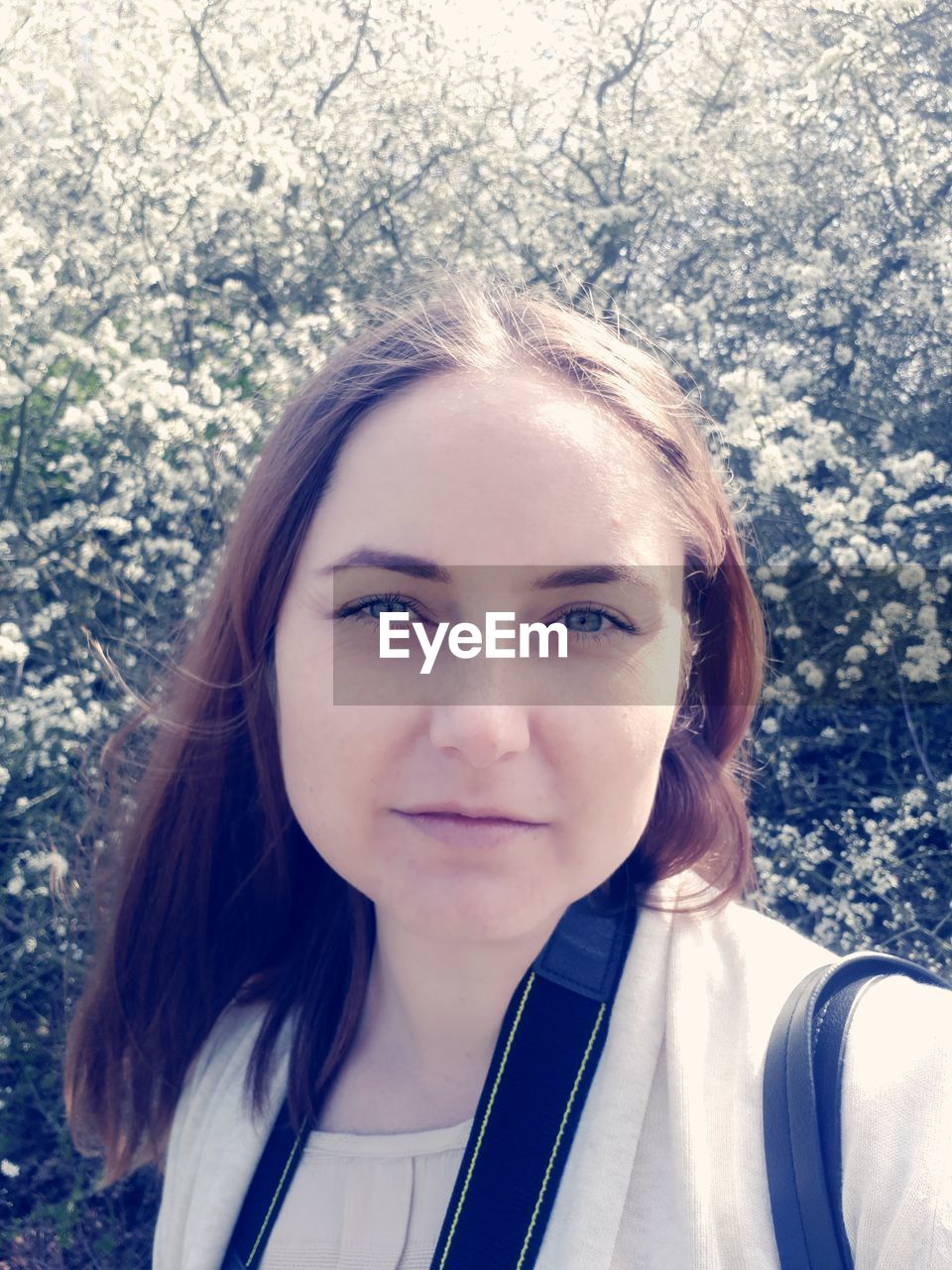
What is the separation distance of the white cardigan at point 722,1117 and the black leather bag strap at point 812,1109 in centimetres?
1

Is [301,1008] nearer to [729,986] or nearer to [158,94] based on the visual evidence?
[729,986]

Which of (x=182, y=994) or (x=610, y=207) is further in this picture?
(x=610, y=207)

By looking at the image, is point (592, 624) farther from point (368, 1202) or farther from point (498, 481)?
point (368, 1202)

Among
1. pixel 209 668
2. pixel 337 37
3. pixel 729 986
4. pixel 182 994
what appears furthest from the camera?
pixel 337 37

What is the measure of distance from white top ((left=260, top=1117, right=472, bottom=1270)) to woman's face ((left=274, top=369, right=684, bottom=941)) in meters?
0.38

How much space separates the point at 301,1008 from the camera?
1630 millimetres

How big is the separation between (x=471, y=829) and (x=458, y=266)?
12.0ft

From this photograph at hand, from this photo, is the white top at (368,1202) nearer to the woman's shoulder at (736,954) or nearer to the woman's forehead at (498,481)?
the woman's shoulder at (736,954)

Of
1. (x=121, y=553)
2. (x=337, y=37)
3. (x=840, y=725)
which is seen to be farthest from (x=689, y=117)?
(x=121, y=553)

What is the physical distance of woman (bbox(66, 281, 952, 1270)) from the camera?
3.74ft

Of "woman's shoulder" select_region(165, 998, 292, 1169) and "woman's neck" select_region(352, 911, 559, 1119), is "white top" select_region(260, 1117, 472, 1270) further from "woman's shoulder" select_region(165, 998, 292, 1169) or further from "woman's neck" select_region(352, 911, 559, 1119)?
"woman's shoulder" select_region(165, 998, 292, 1169)

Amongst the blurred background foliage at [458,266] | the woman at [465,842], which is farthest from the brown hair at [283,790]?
the blurred background foliage at [458,266]

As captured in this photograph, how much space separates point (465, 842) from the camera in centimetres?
116

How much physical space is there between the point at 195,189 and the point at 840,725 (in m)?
3.12
